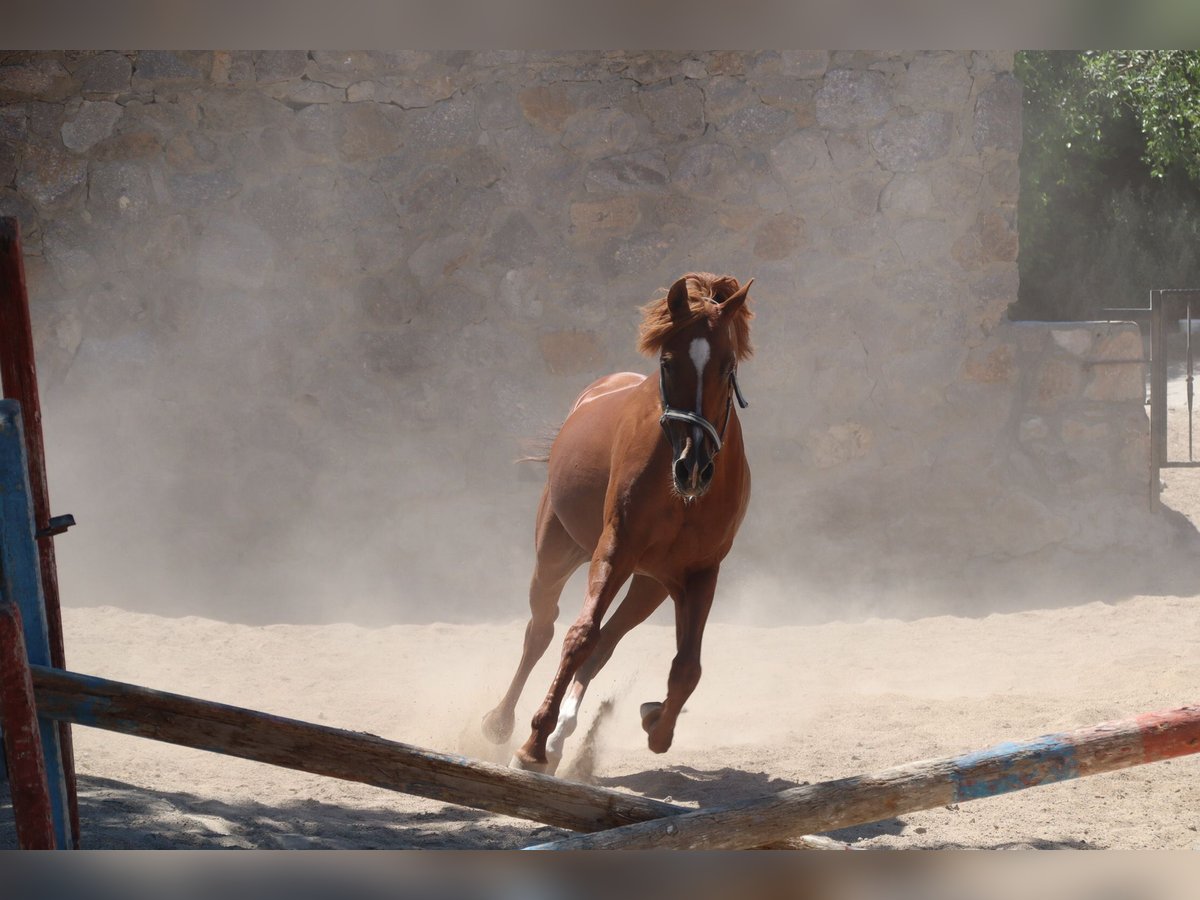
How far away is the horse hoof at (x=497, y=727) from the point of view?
445cm

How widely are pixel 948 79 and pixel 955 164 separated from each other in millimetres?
451

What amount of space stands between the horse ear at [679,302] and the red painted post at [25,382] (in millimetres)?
1654

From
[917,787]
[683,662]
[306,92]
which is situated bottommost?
[917,787]

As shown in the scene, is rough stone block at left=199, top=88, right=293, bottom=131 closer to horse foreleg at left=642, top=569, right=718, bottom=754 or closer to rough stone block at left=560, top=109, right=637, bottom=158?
rough stone block at left=560, top=109, right=637, bottom=158

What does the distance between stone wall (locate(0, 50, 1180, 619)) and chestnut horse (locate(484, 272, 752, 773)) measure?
2399 millimetres

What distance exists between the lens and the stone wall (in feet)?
20.8

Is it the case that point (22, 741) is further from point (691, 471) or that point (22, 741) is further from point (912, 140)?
point (912, 140)

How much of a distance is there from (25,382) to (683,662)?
78.6 inches

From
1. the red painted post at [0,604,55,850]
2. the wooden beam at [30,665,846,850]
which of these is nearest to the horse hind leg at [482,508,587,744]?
the wooden beam at [30,665,846,850]

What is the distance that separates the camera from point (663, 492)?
11.7 ft

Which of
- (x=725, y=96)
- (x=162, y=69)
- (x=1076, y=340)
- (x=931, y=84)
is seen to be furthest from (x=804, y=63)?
(x=162, y=69)

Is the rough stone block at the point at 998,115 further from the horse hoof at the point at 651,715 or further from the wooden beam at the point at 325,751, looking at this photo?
the wooden beam at the point at 325,751

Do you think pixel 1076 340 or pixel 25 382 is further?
pixel 1076 340

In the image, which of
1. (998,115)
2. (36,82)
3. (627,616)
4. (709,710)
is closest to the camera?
(627,616)
